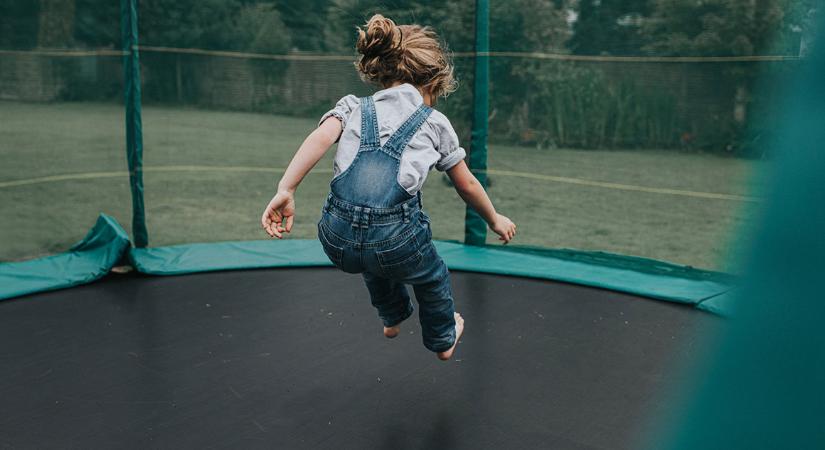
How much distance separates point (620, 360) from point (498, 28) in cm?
193

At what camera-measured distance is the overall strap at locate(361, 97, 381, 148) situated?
179 cm

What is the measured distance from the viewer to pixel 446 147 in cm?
186

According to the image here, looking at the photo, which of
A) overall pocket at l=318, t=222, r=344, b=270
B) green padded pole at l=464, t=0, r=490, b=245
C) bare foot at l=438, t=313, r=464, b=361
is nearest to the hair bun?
overall pocket at l=318, t=222, r=344, b=270

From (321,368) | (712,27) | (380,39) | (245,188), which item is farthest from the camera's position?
(245,188)

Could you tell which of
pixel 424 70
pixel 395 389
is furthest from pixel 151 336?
pixel 424 70

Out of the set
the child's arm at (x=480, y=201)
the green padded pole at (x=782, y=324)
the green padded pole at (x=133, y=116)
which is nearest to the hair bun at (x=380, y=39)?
the child's arm at (x=480, y=201)

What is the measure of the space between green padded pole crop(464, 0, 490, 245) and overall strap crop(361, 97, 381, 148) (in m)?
1.99

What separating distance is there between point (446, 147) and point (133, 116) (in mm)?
2191

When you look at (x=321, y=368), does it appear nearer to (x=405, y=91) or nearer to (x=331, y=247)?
(x=331, y=247)

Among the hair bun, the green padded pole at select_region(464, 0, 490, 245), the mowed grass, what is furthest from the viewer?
the green padded pole at select_region(464, 0, 490, 245)

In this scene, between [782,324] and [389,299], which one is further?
[389,299]

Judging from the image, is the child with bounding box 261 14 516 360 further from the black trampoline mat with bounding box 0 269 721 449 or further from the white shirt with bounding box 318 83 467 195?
the black trampoline mat with bounding box 0 269 721 449

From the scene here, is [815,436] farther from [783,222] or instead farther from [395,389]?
[395,389]

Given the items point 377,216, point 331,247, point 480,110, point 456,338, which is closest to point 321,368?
point 456,338
